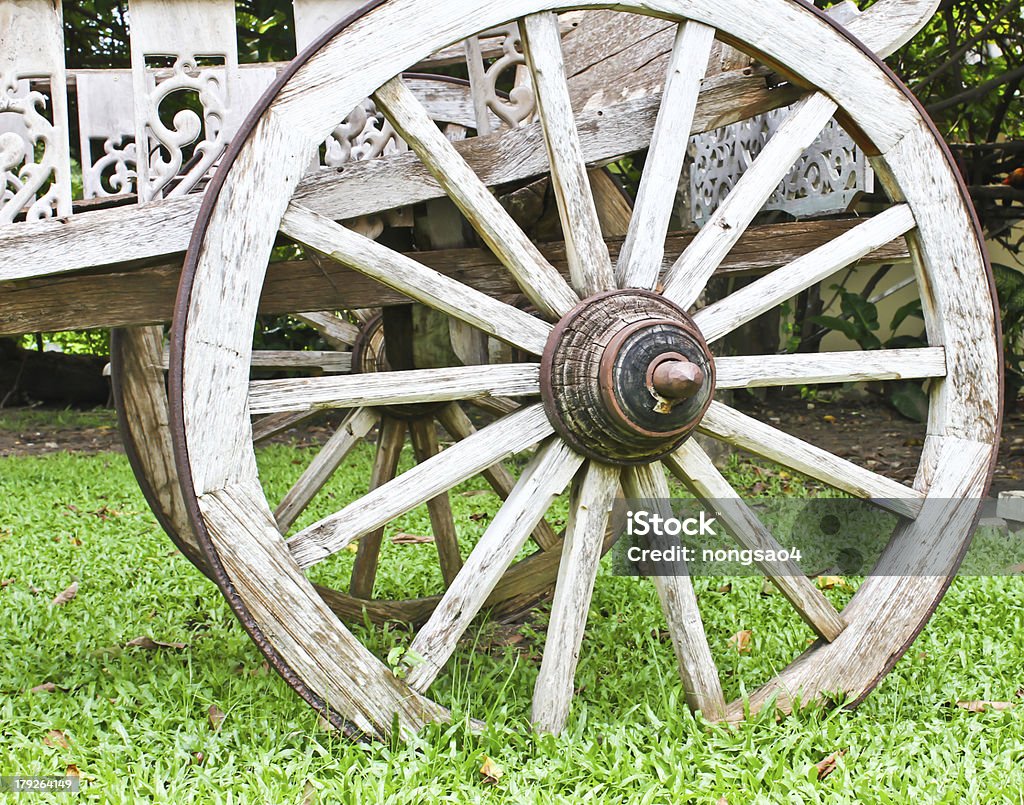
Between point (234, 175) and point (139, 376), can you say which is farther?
point (139, 376)

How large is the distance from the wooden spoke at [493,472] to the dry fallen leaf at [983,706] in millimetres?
1449

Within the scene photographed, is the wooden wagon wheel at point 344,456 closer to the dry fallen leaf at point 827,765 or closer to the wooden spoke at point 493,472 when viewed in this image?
the wooden spoke at point 493,472

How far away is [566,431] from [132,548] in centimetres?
305

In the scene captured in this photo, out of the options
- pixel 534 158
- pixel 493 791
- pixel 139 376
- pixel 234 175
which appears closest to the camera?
pixel 234 175

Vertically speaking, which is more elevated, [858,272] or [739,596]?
[858,272]

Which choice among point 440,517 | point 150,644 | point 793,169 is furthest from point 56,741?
point 793,169

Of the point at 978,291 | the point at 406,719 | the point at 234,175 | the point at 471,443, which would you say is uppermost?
the point at 234,175

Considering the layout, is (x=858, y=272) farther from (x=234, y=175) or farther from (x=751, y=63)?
(x=234, y=175)

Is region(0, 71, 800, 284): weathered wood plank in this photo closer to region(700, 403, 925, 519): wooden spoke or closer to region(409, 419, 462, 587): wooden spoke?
region(700, 403, 925, 519): wooden spoke

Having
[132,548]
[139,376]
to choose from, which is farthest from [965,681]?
[132,548]

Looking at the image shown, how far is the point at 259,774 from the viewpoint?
2322 millimetres

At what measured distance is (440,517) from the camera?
3709 millimetres

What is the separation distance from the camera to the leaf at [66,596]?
153 inches

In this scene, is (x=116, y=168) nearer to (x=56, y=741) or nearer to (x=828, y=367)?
(x=56, y=741)
